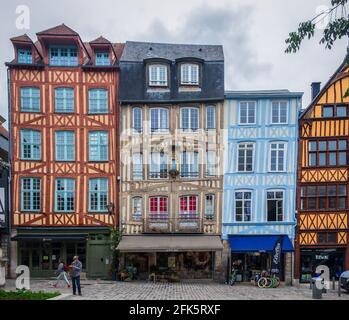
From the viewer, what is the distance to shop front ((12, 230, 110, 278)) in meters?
17.8

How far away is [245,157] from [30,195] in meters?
10.9

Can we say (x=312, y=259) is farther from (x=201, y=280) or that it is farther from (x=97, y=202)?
(x=97, y=202)

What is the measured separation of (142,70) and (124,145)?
13.3 feet

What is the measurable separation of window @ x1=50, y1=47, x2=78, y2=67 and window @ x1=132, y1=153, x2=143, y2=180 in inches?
219

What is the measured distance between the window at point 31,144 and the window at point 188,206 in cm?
756

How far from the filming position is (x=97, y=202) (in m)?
18.2

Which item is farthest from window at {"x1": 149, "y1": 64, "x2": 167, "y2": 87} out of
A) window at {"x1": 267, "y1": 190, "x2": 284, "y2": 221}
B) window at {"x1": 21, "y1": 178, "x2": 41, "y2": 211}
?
window at {"x1": 267, "y1": 190, "x2": 284, "y2": 221}

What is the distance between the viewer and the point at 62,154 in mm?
18281

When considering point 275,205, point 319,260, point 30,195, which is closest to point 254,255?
point 275,205

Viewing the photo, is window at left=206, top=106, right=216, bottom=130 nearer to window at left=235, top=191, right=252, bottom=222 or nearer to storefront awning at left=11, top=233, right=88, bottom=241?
window at left=235, top=191, right=252, bottom=222

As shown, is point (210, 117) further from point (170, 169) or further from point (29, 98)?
point (29, 98)

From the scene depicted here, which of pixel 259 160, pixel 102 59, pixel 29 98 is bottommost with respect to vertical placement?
pixel 259 160
